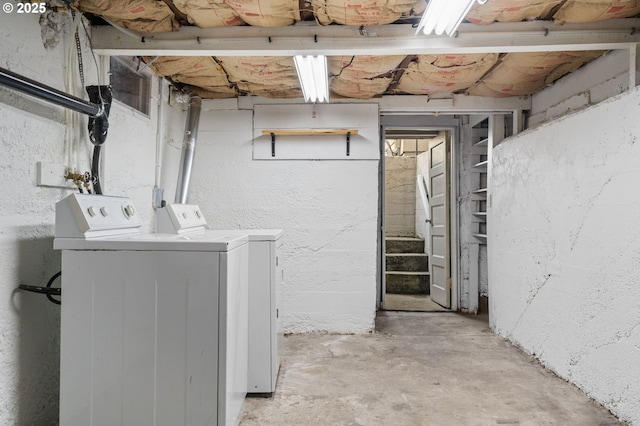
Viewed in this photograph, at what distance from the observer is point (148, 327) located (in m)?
1.52

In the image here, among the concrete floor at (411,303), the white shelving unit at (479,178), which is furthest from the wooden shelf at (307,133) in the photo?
the concrete floor at (411,303)

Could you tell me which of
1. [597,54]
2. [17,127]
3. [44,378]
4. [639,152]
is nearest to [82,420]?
[44,378]

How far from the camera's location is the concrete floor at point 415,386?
2037 mm

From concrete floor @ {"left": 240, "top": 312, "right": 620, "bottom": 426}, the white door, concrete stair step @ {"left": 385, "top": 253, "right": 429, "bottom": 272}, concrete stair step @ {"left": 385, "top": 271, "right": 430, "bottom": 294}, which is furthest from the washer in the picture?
concrete stair step @ {"left": 385, "top": 253, "right": 429, "bottom": 272}

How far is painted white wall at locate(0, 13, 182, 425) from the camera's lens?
4.92 ft

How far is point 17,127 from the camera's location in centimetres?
155

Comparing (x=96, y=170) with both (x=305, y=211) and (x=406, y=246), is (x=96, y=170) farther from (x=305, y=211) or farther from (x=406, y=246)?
(x=406, y=246)

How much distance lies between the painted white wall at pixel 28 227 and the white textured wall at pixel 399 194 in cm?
542

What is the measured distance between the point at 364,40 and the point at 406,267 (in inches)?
159

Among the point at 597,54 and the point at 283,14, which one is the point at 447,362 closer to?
the point at 597,54

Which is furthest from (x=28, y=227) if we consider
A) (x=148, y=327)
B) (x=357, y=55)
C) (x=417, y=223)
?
(x=417, y=223)

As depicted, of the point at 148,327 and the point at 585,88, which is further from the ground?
the point at 585,88
